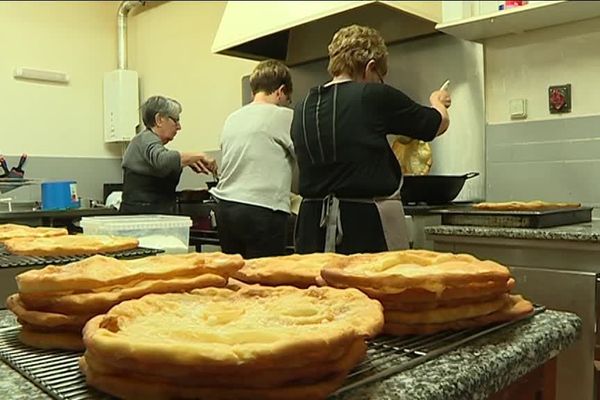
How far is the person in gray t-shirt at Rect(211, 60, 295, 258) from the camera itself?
7.45 feet

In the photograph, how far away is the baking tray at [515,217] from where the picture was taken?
6.14ft

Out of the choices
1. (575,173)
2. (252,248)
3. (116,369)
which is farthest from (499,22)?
(116,369)

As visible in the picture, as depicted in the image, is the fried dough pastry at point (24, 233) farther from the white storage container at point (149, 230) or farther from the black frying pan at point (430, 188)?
the black frying pan at point (430, 188)

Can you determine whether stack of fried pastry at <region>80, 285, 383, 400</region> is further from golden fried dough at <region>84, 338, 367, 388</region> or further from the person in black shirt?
the person in black shirt

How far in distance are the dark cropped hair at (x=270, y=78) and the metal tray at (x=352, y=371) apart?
5.47 feet

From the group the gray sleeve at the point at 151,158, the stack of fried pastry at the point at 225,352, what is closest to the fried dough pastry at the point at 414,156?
the gray sleeve at the point at 151,158

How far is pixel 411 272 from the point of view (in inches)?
30.4

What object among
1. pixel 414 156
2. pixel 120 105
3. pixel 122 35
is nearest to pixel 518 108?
pixel 414 156

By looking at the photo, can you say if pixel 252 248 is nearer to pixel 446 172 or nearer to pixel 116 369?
pixel 446 172

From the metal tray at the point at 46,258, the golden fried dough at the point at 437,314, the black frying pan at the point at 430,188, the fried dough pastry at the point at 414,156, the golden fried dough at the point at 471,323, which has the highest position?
the fried dough pastry at the point at 414,156

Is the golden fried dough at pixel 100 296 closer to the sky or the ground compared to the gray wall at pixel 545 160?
closer to the ground

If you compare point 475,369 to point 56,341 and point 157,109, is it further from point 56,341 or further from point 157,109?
point 157,109

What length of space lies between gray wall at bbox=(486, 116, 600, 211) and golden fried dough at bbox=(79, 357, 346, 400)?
2064 mm

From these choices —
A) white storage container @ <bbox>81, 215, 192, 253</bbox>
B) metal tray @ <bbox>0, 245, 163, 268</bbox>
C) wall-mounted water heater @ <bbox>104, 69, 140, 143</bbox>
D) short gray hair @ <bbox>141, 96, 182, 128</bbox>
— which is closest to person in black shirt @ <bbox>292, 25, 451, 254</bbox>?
white storage container @ <bbox>81, 215, 192, 253</bbox>
